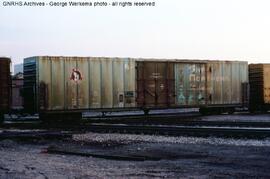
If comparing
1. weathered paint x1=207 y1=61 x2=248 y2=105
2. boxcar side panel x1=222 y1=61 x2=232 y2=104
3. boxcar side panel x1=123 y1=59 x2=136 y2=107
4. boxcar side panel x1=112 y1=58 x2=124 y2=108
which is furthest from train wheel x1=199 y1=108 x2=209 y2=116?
boxcar side panel x1=112 y1=58 x2=124 y2=108

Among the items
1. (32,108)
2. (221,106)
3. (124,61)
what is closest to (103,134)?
(32,108)

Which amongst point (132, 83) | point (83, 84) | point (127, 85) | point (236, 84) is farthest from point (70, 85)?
point (236, 84)

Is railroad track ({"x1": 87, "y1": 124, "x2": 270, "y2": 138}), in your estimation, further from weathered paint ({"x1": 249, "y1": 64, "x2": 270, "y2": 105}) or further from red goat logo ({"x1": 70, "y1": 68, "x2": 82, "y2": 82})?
weathered paint ({"x1": 249, "y1": 64, "x2": 270, "y2": 105})

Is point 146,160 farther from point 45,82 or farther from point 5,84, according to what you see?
point 45,82

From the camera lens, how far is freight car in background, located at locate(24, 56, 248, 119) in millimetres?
23484

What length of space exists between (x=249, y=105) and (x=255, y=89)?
1.18m

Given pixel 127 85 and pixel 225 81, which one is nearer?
pixel 127 85

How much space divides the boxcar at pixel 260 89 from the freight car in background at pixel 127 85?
5.44 feet

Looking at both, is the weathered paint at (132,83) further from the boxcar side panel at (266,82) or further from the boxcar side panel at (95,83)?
the boxcar side panel at (266,82)

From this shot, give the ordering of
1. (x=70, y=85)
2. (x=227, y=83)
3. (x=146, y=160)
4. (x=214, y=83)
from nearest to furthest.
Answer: (x=146, y=160), (x=70, y=85), (x=214, y=83), (x=227, y=83)

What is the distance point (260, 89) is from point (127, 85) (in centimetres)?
1042

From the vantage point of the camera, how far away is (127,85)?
25.9 metres

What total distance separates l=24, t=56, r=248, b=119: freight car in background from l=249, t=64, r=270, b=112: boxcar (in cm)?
166

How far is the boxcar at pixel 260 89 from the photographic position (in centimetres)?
3198
